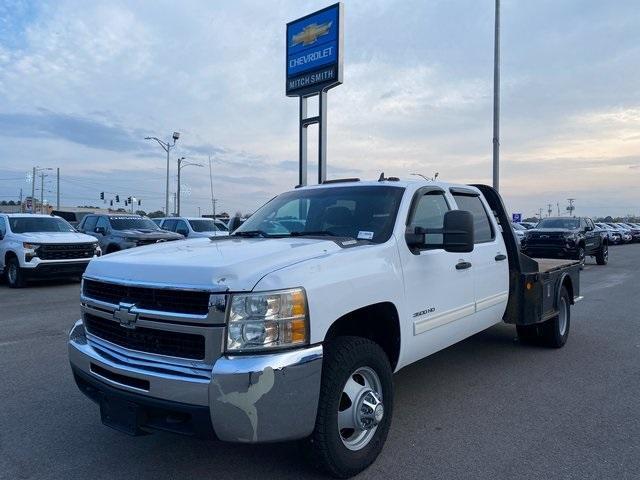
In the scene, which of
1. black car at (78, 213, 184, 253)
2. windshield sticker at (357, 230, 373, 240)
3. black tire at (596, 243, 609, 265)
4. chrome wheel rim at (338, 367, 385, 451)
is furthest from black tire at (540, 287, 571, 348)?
black tire at (596, 243, 609, 265)

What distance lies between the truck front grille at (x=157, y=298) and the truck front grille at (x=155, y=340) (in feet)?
0.44

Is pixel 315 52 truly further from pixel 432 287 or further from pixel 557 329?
pixel 432 287

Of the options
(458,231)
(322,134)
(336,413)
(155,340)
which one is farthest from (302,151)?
(336,413)

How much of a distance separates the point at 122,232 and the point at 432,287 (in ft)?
45.5

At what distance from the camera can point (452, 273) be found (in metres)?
4.52

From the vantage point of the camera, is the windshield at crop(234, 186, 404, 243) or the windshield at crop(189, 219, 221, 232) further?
the windshield at crop(189, 219, 221, 232)

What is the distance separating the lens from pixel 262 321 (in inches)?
→ 112

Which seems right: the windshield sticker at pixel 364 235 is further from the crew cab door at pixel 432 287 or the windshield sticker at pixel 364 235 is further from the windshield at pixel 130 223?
the windshield at pixel 130 223

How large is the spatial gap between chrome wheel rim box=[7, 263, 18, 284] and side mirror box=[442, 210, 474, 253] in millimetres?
12723

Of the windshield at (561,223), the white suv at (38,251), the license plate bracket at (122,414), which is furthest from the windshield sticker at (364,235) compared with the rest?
the windshield at (561,223)

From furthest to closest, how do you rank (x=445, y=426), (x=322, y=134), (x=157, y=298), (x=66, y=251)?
(x=322, y=134) < (x=66, y=251) < (x=445, y=426) < (x=157, y=298)

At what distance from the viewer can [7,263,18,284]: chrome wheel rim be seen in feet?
43.8

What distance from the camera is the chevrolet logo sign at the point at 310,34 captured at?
19859 millimetres

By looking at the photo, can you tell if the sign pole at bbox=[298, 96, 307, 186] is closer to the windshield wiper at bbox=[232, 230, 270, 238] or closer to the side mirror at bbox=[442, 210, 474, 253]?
the windshield wiper at bbox=[232, 230, 270, 238]
